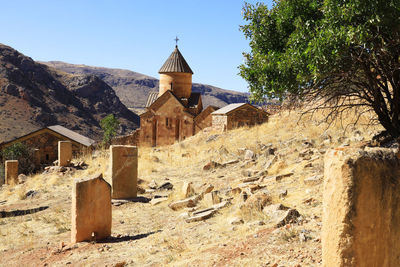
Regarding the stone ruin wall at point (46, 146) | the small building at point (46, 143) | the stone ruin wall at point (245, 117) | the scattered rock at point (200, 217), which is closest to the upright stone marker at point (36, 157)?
the small building at point (46, 143)

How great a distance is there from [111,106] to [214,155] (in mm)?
76245

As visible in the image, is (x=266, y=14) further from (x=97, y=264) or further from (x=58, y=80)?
(x=58, y=80)

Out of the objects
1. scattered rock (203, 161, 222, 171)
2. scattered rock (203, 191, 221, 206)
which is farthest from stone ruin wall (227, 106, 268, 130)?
scattered rock (203, 191, 221, 206)

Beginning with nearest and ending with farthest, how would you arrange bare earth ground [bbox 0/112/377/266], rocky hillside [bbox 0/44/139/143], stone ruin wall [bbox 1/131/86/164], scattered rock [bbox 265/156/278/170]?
bare earth ground [bbox 0/112/377/266]
scattered rock [bbox 265/156/278/170]
stone ruin wall [bbox 1/131/86/164]
rocky hillside [bbox 0/44/139/143]

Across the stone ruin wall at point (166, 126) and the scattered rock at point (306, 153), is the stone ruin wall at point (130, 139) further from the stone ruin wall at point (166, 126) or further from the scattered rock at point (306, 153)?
the scattered rock at point (306, 153)

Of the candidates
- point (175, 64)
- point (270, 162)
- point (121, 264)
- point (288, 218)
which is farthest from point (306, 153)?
point (175, 64)

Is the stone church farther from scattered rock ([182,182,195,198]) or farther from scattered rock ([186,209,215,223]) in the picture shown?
scattered rock ([186,209,215,223])

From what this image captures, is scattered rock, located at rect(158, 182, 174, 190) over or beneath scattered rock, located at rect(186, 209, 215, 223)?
beneath

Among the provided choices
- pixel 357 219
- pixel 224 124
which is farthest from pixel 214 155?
pixel 357 219

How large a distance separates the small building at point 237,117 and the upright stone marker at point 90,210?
1741 cm

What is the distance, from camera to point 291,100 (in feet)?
30.0

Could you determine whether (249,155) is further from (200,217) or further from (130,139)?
(130,139)

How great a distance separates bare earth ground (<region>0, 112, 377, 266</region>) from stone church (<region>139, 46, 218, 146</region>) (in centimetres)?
1526

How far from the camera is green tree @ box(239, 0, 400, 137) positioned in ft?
22.4
